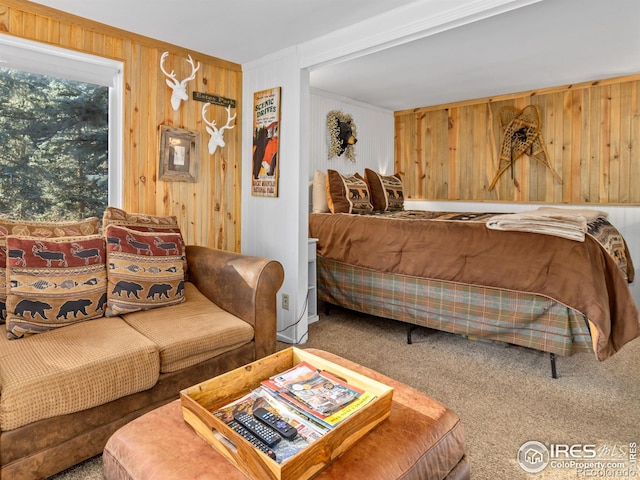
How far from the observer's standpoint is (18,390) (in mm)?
1376

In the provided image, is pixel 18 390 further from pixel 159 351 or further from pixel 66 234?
pixel 66 234

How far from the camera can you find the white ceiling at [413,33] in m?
2.32

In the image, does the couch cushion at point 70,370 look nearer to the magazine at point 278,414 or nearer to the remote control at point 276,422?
the magazine at point 278,414

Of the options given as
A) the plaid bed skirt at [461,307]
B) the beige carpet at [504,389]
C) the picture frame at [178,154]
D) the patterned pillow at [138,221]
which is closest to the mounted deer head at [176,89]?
the picture frame at [178,154]

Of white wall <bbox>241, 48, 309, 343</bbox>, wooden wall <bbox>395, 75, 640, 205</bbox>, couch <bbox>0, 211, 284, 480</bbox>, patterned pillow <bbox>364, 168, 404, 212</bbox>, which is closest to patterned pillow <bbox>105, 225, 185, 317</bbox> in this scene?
couch <bbox>0, 211, 284, 480</bbox>

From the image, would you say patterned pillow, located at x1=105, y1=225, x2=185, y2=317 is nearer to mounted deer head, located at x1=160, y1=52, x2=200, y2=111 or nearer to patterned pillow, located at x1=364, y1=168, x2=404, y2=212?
mounted deer head, located at x1=160, y1=52, x2=200, y2=111

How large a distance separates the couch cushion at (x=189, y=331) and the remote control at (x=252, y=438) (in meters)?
0.78

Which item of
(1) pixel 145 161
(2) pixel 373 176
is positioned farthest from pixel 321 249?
(1) pixel 145 161

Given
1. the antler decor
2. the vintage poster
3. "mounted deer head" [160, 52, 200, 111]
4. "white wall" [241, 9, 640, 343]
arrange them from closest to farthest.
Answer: "white wall" [241, 9, 640, 343]
"mounted deer head" [160, 52, 200, 111]
the vintage poster
the antler decor

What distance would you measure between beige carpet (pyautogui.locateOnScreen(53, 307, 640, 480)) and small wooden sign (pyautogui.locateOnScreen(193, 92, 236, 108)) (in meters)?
1.94

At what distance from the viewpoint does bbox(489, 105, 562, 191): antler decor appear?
4504 mm

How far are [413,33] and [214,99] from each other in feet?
5.30

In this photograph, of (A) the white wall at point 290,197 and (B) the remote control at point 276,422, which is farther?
(A) the white wall at point 290,197

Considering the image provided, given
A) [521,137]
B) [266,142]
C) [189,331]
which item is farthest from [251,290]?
[521,137]
